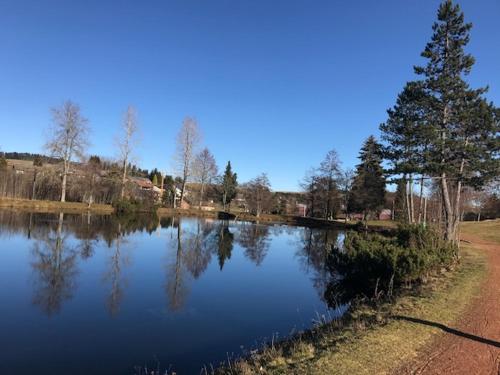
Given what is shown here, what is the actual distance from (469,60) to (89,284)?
2214 centimetres

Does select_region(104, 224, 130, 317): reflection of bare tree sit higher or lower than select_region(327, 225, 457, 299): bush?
lower

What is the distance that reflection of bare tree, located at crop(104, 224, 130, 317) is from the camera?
405 inches

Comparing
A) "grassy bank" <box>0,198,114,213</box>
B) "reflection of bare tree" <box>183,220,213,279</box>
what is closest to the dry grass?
"reflection of bare tree" <box>183,220,213,279</box>

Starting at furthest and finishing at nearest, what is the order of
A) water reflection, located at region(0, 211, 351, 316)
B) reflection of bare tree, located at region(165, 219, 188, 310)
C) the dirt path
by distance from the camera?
water reflection, located at region(0, 211, 351, 316) → reflection of bare tree, located at region(165, 219, 188, 310) → the dirt path

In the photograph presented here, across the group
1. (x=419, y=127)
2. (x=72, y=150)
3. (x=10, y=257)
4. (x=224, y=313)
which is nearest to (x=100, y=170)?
(x=72, y=150)

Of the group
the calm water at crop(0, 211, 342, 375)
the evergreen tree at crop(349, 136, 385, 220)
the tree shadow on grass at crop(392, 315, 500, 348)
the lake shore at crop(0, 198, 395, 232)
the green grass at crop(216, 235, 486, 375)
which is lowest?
the calm water at crop(0, 211, 342, 375)

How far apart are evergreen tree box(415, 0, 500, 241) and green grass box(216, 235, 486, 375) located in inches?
515

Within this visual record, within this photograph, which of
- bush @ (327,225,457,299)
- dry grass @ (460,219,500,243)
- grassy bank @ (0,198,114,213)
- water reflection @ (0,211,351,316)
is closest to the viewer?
water reflection @ (0,211,351,316)

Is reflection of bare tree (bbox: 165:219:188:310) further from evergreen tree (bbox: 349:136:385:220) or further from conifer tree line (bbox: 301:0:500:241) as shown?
evergreen tree (bbox: 349:136:385:220)

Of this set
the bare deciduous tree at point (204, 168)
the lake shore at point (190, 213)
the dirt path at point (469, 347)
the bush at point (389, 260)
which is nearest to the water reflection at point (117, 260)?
the bush at point (389, 260)

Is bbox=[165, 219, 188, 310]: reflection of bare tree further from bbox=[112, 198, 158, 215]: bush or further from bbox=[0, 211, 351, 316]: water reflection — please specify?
bbox=[112, 198, 158, 215]: bush

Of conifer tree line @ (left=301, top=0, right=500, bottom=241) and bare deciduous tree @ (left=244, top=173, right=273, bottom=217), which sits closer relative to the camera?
conifer tree line @ (left=301, top=0, right=500, bottom=241)

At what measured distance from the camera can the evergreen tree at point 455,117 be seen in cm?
2130

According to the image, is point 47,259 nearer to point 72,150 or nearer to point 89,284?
point 89,284
